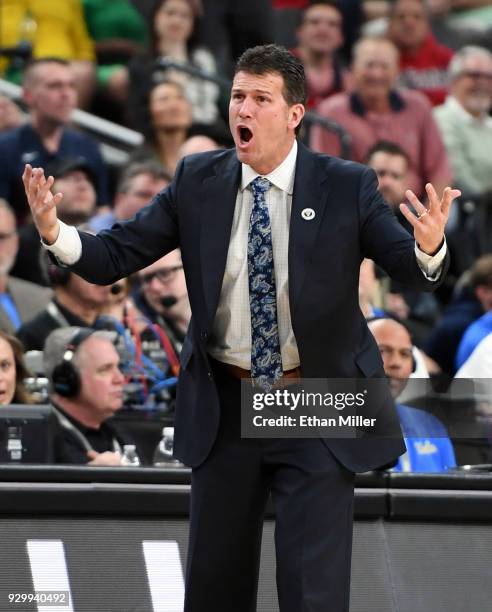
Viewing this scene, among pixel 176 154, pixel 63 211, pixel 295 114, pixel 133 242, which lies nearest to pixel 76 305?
pixel 63 211

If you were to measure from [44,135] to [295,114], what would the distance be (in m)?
5.10

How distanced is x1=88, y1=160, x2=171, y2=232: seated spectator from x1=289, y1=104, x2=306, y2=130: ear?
Answer: 13.9 ft

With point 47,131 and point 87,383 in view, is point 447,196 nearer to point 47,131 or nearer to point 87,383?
point 87,383

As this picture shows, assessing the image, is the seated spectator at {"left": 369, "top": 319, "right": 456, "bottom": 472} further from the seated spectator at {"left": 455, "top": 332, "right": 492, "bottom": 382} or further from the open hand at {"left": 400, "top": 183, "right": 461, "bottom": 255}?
the open hand at {"left": 400, "top": 183, "right": 461, "bottom": 255}

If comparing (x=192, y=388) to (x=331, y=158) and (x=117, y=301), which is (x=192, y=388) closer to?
(x=331, y=158)

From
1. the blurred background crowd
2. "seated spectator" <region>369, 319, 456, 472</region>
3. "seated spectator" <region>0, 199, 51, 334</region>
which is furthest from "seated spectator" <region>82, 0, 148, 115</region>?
"seated spectator" <region>369, 319, 456, 472</region>

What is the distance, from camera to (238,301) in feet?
13.5

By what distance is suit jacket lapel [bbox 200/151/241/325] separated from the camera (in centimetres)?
407

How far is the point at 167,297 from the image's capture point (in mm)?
7367

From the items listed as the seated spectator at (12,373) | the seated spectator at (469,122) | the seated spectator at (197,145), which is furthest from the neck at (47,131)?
the seated spectator at (12,373)

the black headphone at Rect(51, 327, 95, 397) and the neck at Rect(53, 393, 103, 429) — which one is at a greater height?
the black headphone at Rect(51, 327, 95, 397)

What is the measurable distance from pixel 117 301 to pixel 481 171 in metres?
3.90

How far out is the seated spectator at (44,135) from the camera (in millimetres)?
8742

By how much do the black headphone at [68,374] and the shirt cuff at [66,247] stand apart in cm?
200
